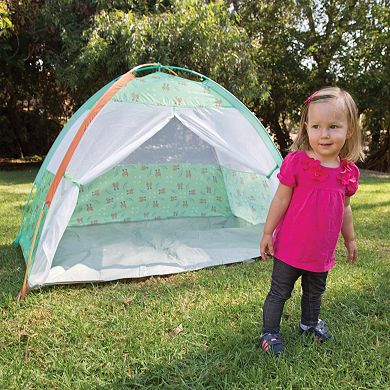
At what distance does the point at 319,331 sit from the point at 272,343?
0.85 feet

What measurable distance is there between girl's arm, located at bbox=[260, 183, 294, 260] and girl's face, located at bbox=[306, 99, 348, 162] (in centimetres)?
20

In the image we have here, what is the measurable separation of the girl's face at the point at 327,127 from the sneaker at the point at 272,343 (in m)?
0.81

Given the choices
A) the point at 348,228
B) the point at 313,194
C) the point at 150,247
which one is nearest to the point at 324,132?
the point at 313,194

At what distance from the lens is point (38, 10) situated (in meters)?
7.13

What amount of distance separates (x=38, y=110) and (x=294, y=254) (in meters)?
11.4

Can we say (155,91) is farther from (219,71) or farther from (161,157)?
(219,71)

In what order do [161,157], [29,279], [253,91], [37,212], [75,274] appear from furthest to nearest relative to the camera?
[253,91] < [161,157] < [37,212] < [75,274] < [29,279]

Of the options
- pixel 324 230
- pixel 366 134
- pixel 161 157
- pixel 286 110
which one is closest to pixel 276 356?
pixel 324 230

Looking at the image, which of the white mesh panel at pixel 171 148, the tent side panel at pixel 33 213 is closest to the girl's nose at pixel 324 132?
the tent side panel at pixel 33 213

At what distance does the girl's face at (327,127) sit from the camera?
5.03 feet

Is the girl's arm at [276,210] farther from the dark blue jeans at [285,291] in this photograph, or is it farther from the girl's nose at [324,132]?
the girl's nose at [324,132]

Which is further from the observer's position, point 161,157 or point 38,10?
point 38,10

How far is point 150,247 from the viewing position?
3.26 metres

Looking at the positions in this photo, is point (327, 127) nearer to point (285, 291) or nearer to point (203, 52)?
point (285, 291)
